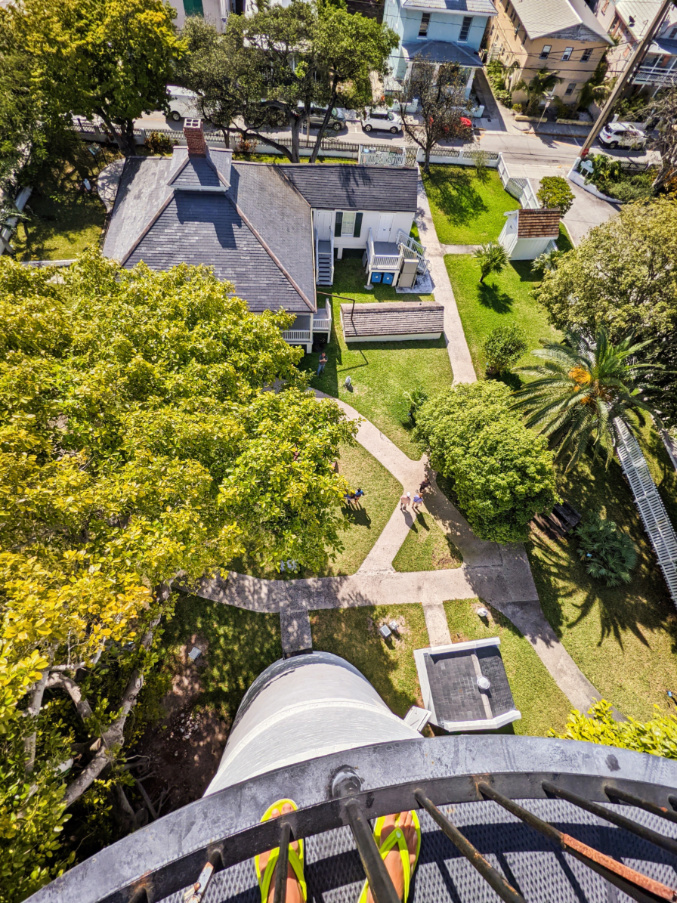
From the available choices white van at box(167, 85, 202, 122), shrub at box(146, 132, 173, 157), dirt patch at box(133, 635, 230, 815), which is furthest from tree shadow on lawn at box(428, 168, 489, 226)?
dirt patch at box(133, 635, 230, 815)

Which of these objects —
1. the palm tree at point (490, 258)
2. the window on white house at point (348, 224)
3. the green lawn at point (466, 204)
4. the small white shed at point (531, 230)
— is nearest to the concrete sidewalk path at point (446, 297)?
the green lawn at point (466, 204)

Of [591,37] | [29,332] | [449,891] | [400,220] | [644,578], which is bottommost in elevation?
[644,578]

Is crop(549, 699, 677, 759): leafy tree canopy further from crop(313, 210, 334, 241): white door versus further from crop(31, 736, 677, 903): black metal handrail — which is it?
crop(313, 210, 334, 241): white door

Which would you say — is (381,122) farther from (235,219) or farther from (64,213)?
(64,213)

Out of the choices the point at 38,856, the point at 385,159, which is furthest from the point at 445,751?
the point at 385,159

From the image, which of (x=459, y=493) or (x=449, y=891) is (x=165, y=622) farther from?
(x=449, y=891)

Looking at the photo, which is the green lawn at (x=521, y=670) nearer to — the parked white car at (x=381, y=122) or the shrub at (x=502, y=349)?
the shrub at (x=502, y=349)

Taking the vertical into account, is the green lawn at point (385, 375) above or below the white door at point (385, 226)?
below
